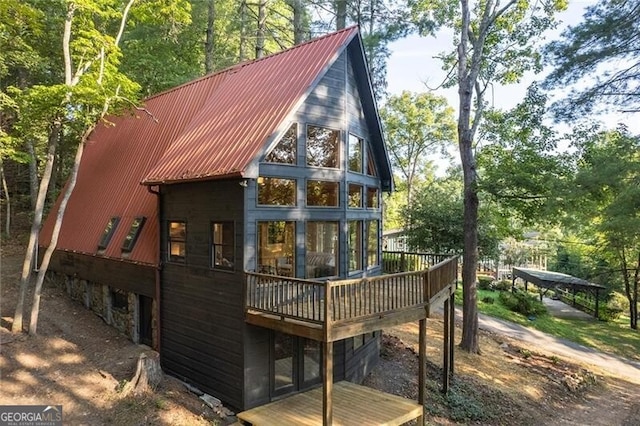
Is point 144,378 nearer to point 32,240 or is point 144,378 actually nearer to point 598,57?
point 32,240

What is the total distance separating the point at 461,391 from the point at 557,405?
139 inches

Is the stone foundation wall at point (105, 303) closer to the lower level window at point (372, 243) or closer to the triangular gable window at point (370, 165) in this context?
the lower level window at point (372, 243)

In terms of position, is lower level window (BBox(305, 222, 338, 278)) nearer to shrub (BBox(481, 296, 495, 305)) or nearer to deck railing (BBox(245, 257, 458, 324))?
deck railing (BBox(245, 257, 458, 324))

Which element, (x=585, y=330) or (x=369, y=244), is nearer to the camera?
(x=369, y=244)

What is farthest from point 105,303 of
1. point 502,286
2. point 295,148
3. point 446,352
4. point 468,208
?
point 502,286

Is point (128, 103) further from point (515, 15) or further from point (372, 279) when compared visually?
point (515, 15)

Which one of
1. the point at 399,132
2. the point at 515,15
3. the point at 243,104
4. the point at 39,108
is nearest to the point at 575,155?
the point at 515,15

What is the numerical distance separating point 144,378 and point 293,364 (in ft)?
11.3

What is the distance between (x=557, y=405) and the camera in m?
12.6

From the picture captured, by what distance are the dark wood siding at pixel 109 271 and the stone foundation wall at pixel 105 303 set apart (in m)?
0.30

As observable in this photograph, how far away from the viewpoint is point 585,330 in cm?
2180

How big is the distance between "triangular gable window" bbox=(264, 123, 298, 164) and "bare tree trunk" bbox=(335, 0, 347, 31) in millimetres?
12314

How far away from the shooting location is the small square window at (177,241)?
33.9ft

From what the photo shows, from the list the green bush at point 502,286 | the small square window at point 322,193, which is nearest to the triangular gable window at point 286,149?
the small square window at point 322,193
